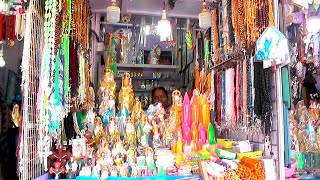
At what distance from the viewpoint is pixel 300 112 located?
2988 millimetres

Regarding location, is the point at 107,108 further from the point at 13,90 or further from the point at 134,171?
the point at 13,90

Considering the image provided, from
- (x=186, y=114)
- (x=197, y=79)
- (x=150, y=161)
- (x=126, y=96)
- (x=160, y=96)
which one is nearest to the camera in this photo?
(x=150, y=161)

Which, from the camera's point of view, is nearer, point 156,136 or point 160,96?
point 156,136

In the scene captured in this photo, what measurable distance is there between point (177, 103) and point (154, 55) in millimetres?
1396

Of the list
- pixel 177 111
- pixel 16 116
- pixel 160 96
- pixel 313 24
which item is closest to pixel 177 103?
pixel 177 111

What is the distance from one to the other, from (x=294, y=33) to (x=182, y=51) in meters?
1.45

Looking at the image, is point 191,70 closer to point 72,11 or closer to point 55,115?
point 72,11

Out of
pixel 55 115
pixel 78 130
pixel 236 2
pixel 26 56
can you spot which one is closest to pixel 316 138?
pixel 236 2

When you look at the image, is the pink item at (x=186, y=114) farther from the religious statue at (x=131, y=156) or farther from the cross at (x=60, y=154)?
the cross at (x=60, y=154)

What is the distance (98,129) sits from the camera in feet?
8.61

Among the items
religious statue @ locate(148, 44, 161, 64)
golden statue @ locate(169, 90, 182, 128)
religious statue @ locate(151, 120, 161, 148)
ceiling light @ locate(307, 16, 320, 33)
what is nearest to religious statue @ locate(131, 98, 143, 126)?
religious statue @ locate(151, 120, 161, 148)

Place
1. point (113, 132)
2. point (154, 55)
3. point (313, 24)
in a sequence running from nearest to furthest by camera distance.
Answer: point (113, 132), point (313, 24), point (154, 55)

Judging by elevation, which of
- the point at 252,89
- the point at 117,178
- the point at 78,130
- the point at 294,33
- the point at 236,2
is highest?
the point at 236,2

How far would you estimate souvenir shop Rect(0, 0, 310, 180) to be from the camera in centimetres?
202
